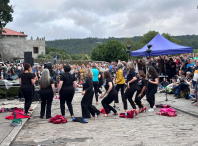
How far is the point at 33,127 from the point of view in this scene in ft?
22.9

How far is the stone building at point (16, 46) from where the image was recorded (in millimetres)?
57344

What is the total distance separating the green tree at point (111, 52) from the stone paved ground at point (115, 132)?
56.3 meters

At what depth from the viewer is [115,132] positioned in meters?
6.20

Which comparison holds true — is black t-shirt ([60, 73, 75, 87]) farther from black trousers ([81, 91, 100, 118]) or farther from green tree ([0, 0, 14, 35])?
green tree ([0, 0, 14, 35])

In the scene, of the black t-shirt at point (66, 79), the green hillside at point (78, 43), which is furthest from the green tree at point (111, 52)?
the green hillside at point (78, 43)

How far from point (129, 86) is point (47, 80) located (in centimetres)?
278

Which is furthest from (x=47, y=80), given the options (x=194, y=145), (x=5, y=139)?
(x=194, y=145)

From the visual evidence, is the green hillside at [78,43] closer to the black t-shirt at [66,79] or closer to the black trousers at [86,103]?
the black trousers at [86,103]

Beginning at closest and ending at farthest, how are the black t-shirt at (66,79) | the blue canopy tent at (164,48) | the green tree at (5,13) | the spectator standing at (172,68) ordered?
the black t-shirt at (66,79)
the blue canopy tent at (164,48)
the spectator standing at (172,68)
the green tree at (5,13)

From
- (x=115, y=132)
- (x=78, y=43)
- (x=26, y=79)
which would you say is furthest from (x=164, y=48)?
(x=78, y=43)

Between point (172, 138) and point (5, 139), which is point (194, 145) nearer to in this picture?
point (172, 138)

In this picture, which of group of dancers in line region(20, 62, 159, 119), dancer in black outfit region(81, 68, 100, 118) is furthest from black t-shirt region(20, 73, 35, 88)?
dancer in black outfit region(81, 68, 100, 118)

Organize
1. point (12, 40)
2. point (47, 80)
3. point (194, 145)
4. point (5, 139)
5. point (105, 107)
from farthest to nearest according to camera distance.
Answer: point (12, 40) < point (105, 107) < point (47, 80) < point (5, 139) < point (194, 145)

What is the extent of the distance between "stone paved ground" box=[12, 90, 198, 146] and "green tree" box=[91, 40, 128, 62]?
2217 inches
